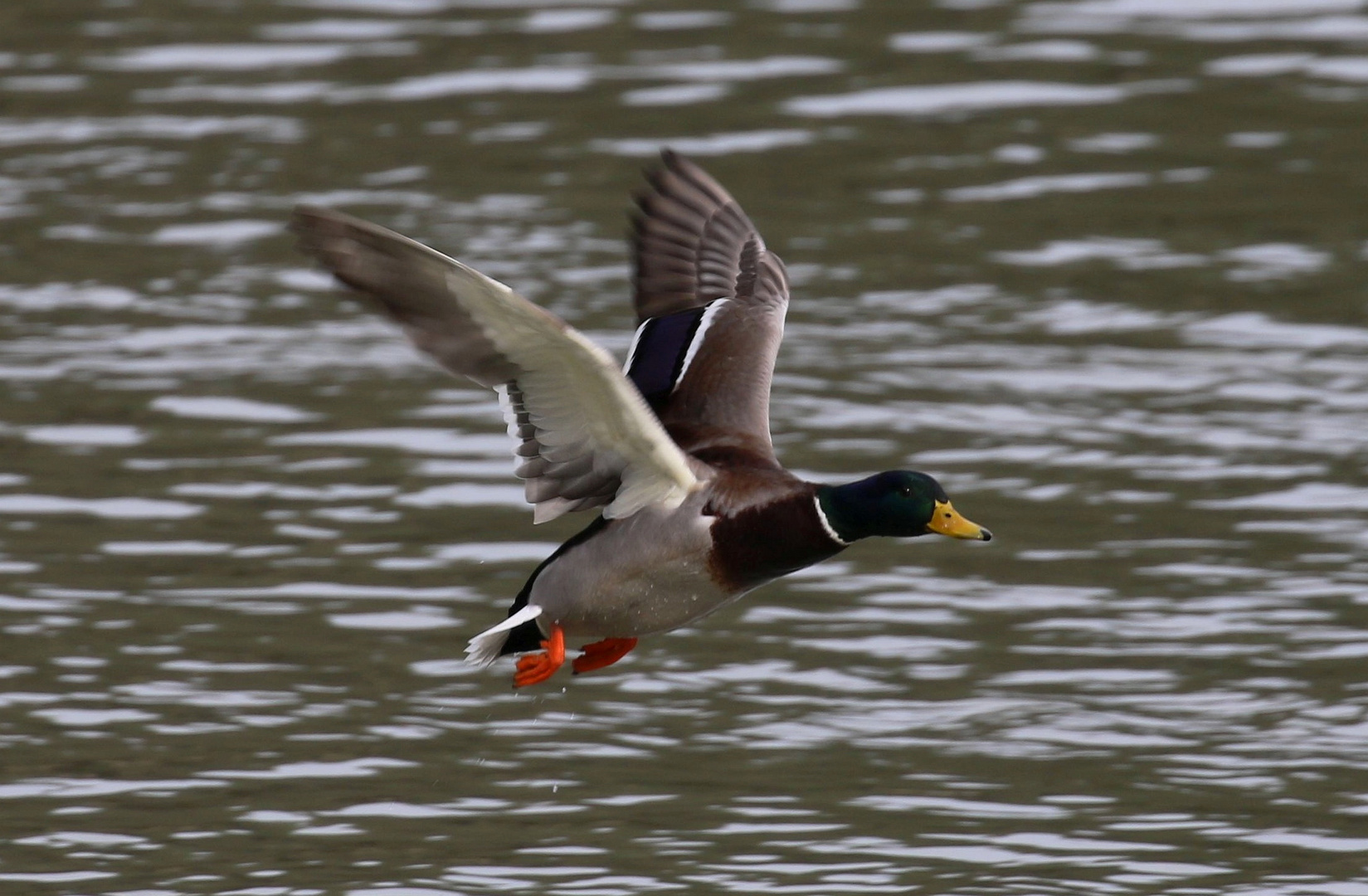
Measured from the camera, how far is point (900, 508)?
8.70 metres

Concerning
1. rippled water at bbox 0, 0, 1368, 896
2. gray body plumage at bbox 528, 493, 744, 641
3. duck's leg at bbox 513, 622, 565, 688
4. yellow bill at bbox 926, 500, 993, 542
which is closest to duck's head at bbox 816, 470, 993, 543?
Result: yellow bill at bbox 926, 500, 993, 542

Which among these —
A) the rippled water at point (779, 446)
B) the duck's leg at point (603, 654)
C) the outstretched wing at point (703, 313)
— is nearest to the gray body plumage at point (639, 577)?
the duck's leg at point (603, 654)

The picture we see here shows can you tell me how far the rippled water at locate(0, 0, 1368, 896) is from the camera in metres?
9.18

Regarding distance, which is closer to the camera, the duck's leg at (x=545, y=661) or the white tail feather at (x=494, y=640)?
the white tail feather at (x=494, y=640)

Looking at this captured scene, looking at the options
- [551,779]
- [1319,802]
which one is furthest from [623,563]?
[1319,802]

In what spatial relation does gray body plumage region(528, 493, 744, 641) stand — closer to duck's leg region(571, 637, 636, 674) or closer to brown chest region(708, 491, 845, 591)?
brown chest region(708, 491, 845, 591)

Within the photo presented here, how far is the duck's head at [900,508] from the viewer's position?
8617 mm

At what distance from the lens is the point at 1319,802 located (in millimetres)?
9297

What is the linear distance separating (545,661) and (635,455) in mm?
813

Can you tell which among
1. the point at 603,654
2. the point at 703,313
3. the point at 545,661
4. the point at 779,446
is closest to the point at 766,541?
the point at 545,661

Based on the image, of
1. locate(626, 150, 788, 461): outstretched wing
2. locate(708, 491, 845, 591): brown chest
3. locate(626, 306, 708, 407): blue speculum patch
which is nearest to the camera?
locate(708, 491, 845, 591): brown chest

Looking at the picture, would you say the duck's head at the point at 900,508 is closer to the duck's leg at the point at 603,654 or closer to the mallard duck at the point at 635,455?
the mallard duck at the point at 635,455

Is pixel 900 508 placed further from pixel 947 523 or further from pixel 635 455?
pixel 635 455

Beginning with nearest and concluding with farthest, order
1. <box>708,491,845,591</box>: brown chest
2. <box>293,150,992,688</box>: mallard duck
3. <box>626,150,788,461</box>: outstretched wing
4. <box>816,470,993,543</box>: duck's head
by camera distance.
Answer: <box>293,150,992,688</box>: mallard duck
<box>708,491,845,591</box>: brown chest
<box>816,470,993,543</box>: duck's head
<box>626,150,788,461</box>: outstretched wing
